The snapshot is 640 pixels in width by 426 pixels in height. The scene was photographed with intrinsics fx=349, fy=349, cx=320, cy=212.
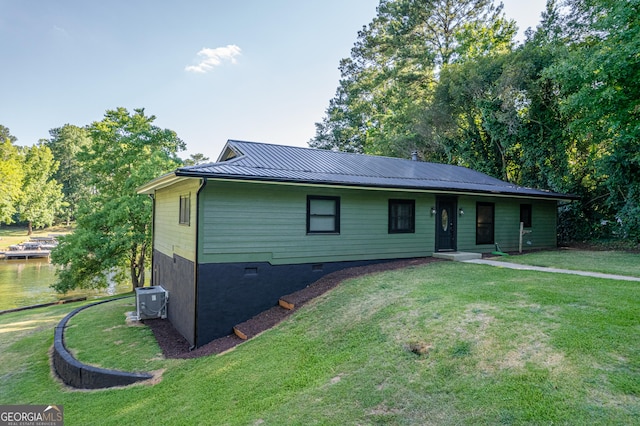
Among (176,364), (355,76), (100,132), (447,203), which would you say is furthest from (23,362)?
(355,76)

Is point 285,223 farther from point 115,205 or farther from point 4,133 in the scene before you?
point 4,133

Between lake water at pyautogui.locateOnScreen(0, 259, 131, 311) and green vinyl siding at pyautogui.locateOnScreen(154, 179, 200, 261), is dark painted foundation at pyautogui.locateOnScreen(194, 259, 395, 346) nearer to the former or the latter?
green vinyl siding at pyautogui.locateOnScreen(154, 179, 200, 261)

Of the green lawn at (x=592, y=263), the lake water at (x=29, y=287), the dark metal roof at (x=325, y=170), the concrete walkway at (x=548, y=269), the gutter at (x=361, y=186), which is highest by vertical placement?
the dark metal roof at (x=325, y=170)

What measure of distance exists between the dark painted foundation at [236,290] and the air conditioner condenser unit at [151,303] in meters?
3.08

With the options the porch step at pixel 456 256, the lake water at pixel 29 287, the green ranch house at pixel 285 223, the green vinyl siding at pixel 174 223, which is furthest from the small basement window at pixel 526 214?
the lake water at pixel 29 287

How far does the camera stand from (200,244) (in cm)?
677

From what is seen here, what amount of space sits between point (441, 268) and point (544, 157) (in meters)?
11.1

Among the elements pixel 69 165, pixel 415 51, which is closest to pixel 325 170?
pixel 415 51

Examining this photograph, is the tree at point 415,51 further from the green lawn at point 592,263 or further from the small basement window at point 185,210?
the small basement window at point 185,210

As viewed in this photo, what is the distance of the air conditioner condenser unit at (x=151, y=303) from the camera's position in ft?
29.4

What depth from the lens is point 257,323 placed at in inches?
269

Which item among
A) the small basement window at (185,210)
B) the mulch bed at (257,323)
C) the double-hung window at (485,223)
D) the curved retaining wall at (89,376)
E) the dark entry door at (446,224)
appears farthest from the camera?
the double-hung window at (485,223)

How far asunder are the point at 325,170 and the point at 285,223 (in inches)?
79.0

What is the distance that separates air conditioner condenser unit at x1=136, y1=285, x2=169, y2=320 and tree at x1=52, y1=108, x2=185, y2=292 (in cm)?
630
